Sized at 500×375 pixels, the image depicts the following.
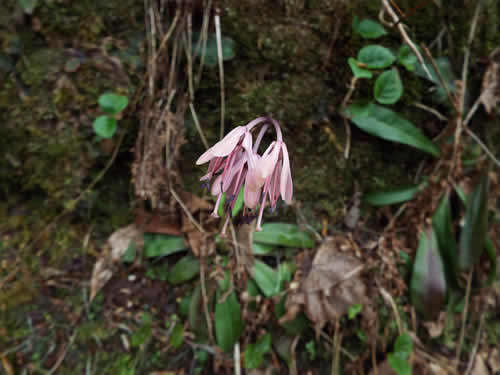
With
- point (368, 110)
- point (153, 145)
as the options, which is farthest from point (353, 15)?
point (153, 145)

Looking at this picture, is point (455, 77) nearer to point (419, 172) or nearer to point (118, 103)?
point (419, 172)

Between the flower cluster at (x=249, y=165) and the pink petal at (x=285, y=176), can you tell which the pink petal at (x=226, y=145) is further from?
the pink petal at (x=285, y=176)

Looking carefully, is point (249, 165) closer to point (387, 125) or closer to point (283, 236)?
point (283, 236)

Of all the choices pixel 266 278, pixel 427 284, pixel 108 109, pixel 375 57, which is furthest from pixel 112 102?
pixel 427 284

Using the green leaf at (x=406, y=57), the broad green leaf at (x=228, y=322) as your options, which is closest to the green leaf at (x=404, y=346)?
the broad green leaf at (x=228, y=322)

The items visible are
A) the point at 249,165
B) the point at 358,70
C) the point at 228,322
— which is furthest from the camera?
the point at 228,322
